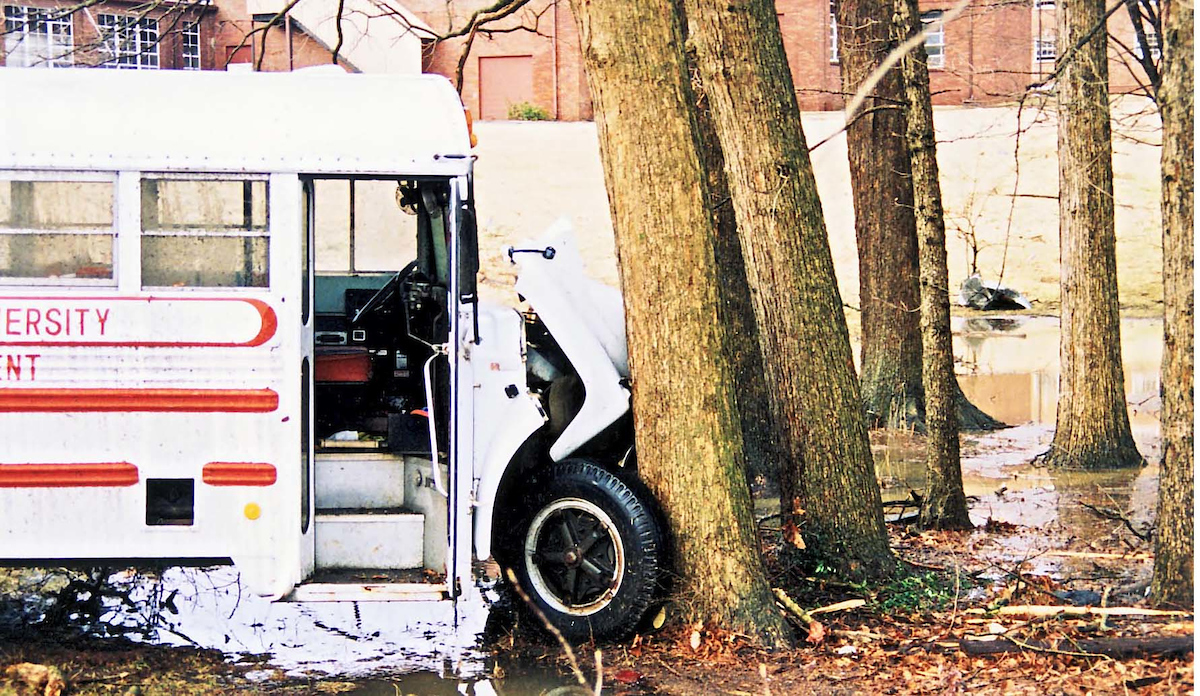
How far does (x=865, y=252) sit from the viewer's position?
15.5 metres

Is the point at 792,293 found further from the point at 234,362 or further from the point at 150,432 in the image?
the point at 150,432

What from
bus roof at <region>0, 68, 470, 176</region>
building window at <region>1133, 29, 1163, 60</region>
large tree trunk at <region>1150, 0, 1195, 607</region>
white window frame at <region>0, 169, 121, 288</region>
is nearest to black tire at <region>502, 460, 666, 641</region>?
bus roof at <region>0, 68, 470, 176</region>

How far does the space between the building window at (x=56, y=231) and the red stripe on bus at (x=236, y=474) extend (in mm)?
1041

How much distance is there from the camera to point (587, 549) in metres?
7.19

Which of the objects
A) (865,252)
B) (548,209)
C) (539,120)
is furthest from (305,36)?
(865,252)

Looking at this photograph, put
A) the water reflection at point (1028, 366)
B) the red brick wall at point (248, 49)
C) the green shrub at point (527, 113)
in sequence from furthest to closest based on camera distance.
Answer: the green shrub at point (527, 113), the red brick wall at point (248, 49), the water reflection at point (1028, 366)

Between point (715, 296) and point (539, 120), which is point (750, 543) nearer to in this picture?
point (715, 296)

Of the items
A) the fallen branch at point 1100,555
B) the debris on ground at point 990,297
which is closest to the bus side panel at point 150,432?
the fallen branch at point 1100,555

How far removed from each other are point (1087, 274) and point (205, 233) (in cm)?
962

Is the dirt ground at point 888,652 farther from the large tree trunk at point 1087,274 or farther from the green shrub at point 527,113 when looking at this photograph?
the green shrub at point 527,113

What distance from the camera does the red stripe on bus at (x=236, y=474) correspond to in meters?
6.82

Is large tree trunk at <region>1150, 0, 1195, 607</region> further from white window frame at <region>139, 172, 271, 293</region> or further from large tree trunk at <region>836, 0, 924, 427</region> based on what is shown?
large tree trunk at <region>836, 0, 924, 427</region>

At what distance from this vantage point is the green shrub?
136 ft

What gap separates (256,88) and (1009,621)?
4703 mm
